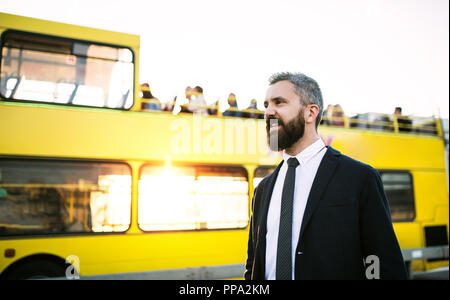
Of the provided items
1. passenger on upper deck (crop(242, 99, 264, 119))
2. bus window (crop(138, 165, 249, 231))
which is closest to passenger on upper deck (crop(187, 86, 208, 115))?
passenger on upper deck (crop(242, 99, 264, 119))

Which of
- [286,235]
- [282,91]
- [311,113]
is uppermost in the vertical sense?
[282,91]

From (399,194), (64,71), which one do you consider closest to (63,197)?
(64,71)

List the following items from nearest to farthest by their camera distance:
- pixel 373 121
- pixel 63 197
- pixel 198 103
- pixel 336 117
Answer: pixel 63 197
pixel 198 103
pixel 336 117
pixel 373 121

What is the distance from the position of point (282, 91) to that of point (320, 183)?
1.73 feet

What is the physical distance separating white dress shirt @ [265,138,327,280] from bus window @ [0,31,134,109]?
4.11 metres

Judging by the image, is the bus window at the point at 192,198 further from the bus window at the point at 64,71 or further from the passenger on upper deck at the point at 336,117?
the passenger on upper deck at the point at 336,117

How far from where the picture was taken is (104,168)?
4.93 m

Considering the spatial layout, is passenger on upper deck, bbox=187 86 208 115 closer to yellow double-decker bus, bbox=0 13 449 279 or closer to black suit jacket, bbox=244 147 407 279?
yellow double-decker bus, bbox=0 13 449 279

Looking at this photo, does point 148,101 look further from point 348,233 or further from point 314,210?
point 348,233

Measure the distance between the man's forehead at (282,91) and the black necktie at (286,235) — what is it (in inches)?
16.9

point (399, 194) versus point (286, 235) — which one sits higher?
point (286, 235)

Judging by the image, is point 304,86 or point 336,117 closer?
point 304,86

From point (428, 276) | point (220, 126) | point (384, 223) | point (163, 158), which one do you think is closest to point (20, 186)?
point (163, 158)
